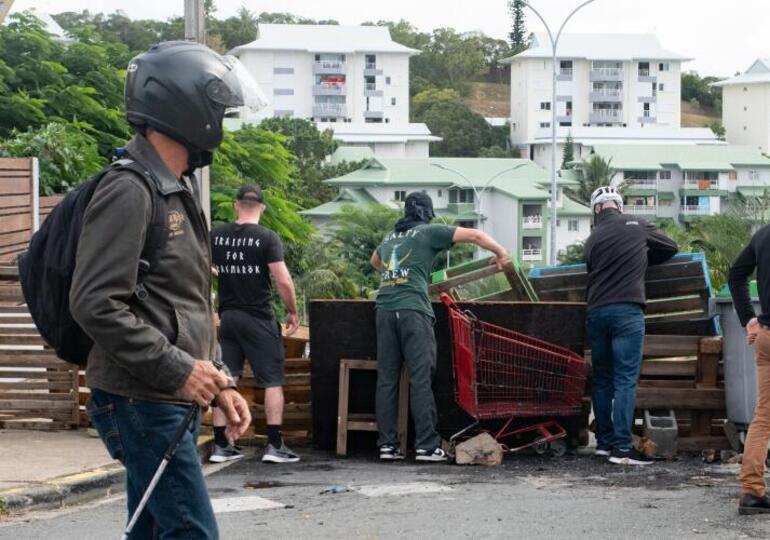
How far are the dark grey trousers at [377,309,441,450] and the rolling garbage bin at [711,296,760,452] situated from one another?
2.06 metres

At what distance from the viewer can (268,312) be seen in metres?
9.83

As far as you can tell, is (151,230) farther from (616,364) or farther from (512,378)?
(616,364)

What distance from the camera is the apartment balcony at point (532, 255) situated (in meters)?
122

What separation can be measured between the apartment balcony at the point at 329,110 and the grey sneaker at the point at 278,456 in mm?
159300

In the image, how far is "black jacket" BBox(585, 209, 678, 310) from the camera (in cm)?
975

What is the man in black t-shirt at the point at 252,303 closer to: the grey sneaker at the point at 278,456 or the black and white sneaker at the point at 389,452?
the grey sneaker at the point at 278,456

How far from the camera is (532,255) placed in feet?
403

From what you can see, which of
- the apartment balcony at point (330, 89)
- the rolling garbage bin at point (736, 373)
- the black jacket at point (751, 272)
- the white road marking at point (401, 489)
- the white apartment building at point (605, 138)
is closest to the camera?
the black jacket at point (751, 272)

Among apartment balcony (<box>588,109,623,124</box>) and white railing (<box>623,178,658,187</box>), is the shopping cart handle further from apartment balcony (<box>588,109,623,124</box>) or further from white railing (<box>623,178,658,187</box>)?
apartment balcony (<box>588,109,623,124</box>)

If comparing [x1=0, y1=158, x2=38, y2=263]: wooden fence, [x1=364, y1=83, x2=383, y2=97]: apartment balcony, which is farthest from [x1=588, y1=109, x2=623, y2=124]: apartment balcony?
[x1=0, y1=158, x2=38, y2=263]: wooden fence

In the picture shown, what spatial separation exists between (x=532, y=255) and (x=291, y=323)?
11324 centimetres

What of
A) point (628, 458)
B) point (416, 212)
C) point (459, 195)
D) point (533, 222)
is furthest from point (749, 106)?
point (628, 458)

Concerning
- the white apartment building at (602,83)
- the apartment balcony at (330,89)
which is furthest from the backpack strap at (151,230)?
the white apartment building at (602,83)

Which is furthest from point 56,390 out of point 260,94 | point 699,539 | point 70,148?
point 70,148
